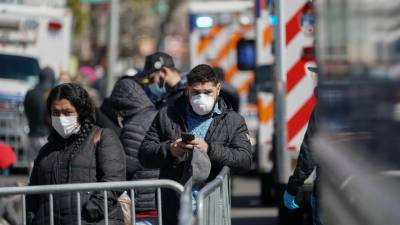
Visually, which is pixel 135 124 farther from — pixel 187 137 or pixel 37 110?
pixel 37 110

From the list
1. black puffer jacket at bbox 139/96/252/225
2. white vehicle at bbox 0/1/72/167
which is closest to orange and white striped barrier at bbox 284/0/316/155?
black puffer jacket at bbox 139/96/252/225

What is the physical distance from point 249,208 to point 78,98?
899 centimetres

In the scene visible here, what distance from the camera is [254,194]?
60.8 ft

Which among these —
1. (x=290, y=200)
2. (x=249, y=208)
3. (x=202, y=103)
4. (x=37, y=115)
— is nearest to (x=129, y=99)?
(x=290, y=200)

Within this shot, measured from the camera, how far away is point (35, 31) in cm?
2623

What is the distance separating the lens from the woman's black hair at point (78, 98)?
7316 millimetres

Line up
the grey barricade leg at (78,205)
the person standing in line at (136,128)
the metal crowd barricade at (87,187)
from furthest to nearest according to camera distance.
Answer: the person standing in line at (136,128)
the grey barricade leg at (78,205)
the metal crowd barricade at (87,187)

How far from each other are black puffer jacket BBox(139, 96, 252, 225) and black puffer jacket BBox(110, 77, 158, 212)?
42 centimetres

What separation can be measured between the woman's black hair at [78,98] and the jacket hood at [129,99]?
1647 mm

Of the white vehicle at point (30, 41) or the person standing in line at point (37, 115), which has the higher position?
the white vehicle at point (30, 41)

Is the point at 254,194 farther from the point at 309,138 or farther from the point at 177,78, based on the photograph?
the point at 309,138

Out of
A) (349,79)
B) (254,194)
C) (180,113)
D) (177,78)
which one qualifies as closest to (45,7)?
(254,194)

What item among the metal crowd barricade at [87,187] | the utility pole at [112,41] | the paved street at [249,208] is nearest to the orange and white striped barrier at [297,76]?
the paved street at [249,208]

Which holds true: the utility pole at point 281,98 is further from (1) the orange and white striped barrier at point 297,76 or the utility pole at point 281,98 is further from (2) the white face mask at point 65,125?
(2) the white face mask at point 65,125
